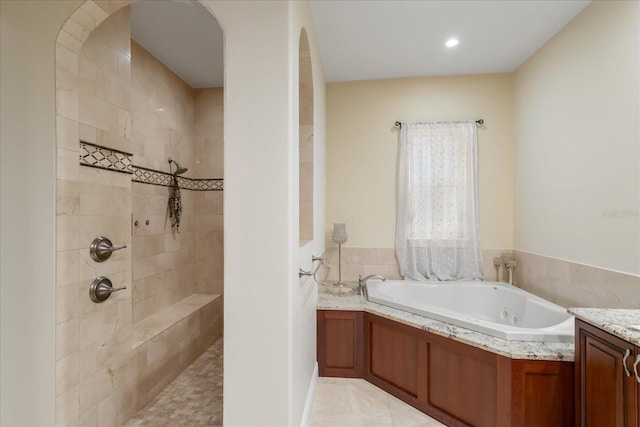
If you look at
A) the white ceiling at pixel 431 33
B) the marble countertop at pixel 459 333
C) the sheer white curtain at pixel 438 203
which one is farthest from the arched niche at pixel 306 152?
the sheer white curtain at pixel 438 203

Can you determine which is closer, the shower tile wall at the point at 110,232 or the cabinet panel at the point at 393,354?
the shower tile wall at the point at 110,232

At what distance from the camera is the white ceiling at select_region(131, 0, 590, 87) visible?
2178mm

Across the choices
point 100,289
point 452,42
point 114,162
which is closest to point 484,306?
point 452,42

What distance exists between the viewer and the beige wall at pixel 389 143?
10.6 feet

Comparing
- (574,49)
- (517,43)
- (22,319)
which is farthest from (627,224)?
(22,319)

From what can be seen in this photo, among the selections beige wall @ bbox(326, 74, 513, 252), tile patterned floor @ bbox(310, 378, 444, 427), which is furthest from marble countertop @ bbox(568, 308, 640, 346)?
beige wall @ bbox(326, 74, 513, 252)

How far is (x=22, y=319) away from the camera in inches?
56.2

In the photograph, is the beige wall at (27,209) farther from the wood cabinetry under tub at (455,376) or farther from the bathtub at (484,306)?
the bathtub at (484,306)

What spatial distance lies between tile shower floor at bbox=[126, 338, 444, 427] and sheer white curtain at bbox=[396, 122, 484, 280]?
135 centimetres

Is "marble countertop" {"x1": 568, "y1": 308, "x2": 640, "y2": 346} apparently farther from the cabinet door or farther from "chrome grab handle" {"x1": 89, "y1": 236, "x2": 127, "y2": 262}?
"chrome grab handle" {"x1": 89, "y1": 236, "x2": 127, "y2": 262}

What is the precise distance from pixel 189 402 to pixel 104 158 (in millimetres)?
1726

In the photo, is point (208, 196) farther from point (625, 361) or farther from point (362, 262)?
point (625, 361)

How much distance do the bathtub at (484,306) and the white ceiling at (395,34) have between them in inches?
85.7

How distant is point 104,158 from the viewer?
1807 mm
